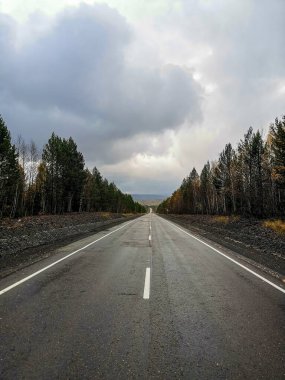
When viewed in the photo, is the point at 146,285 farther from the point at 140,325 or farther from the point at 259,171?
the point at 259,171

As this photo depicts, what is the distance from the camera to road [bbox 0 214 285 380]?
3762 millimetres

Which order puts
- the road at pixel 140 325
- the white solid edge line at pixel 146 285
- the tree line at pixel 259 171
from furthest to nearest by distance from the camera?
the tree line at pixel 259 171, the white solid edge line at pixel 146 285, the road at pixel 140 325

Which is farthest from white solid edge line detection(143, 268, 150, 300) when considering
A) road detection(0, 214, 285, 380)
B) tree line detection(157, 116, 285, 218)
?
tree line detection(157, 116, 285, 218)

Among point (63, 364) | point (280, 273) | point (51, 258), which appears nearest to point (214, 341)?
point (63, 364)


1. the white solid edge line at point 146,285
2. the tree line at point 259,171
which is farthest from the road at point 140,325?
the tree line at point 259,171

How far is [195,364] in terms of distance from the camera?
12.6 ft

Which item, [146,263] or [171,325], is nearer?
[171,325]

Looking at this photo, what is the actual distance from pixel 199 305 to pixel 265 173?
4058 cm

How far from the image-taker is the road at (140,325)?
376 cm

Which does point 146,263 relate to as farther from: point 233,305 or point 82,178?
point 82,178

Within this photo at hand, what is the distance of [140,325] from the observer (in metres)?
5.18

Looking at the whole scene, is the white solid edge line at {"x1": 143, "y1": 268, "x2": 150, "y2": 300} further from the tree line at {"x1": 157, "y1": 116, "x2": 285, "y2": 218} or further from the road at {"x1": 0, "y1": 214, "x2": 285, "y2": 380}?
the tree line at {"x1": 157, "y1": 116, "x2": 285, "y2": 218}

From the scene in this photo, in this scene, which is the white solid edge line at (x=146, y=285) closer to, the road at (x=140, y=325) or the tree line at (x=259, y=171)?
the road at (x=140, y=325)

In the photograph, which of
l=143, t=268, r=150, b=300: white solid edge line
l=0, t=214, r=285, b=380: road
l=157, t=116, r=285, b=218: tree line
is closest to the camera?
l=0, t=214, r=285, b=380: road
